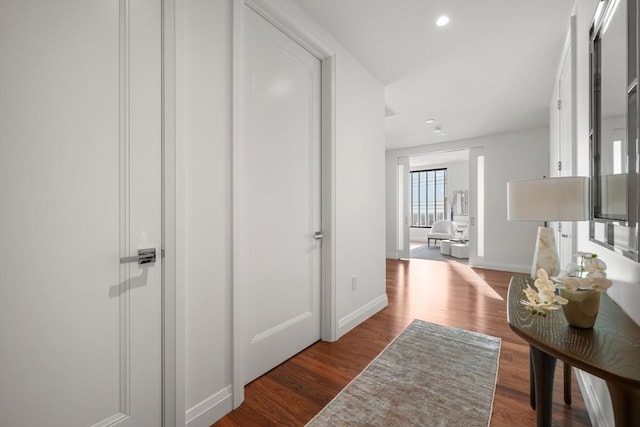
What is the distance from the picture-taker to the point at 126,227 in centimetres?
120

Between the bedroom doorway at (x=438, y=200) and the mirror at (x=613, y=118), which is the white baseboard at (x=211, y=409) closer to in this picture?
the mirror at (x=613, y=118)

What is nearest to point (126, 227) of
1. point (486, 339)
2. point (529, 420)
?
point (529, 420)

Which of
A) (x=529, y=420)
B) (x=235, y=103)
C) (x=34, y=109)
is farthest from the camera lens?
(x=235, y=103)

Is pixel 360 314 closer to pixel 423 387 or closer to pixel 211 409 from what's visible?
pixel 423 387

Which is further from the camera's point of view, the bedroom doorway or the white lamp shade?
the bedroom doorway

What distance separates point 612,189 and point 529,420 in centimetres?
127

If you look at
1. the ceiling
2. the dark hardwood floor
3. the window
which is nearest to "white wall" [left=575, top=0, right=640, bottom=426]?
the dark hardwood floor

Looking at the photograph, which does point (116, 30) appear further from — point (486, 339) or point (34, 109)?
point (486, 339)

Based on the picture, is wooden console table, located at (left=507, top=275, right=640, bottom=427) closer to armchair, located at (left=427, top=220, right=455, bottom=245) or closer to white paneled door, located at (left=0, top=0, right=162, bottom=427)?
white paneled door, located at (left=0, top=0, right=162, bottom=427)

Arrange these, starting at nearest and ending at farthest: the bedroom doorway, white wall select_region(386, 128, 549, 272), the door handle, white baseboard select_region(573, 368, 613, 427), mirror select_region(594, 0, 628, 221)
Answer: mirror select_region(594, 0, 628, 221), the door handle, white baseboard select_region(573, 368, 613, 427), white wall select_region(386, 128, 549, 272), the bedroom doorway

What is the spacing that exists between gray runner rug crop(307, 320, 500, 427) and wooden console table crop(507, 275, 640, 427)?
0.46 m

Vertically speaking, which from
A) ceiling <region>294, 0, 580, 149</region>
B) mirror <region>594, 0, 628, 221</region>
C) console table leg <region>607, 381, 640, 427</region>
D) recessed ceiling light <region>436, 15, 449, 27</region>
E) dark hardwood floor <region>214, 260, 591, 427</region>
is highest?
ceiling <region>294, 0, 580, 149</region>

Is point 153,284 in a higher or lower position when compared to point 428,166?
lower

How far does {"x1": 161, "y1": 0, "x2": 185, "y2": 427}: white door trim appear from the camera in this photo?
131 centimetres
